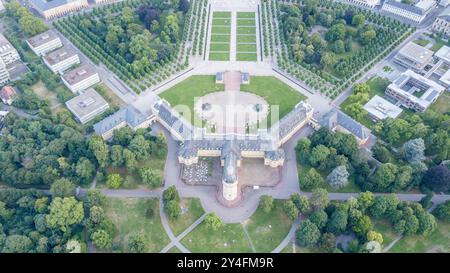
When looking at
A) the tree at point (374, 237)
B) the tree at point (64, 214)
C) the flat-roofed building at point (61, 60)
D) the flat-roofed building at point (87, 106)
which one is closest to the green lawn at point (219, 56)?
the flat-roofed building at point (87, 106)

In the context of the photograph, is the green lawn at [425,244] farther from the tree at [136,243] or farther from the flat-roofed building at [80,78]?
the flat-roofed building at [80,78]

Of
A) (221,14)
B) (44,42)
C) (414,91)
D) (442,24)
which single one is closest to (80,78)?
(44,42)

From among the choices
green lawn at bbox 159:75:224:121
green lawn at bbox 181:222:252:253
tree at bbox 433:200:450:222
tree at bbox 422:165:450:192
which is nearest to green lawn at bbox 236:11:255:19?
green lawn at bbox 159:75:224:121

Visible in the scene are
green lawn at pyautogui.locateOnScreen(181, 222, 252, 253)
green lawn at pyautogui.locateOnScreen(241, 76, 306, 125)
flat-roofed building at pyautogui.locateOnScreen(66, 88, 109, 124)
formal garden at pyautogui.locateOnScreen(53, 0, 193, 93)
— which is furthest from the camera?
formal garden at pyautogui.locateOnScreen(53, 0, 193, 93)

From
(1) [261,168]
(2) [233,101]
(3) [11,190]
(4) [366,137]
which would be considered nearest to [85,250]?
(3) [11,190]

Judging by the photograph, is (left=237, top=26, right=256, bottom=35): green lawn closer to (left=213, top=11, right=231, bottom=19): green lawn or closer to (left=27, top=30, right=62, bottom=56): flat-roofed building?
(left=213, top=11, right=231, bottom=19): green lawn

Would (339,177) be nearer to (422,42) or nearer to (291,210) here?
(291,210)
